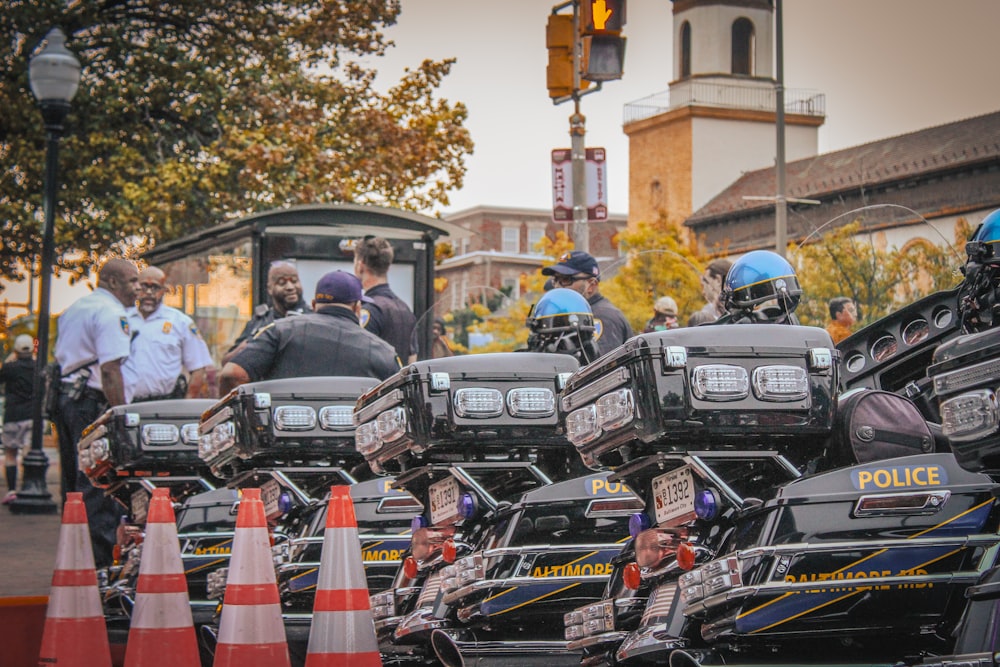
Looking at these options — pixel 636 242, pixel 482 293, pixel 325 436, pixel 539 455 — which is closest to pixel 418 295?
pixel 482 293

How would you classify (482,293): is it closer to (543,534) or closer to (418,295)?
(418,295)

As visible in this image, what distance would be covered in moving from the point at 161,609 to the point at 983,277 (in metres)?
3.55

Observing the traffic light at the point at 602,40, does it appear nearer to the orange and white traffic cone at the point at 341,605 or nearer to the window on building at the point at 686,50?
the orange and white traffic cone at the point at 341,605

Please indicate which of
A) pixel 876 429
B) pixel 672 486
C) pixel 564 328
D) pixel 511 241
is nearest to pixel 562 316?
pixel 564 328

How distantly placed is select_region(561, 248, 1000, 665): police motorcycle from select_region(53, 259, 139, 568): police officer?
575 centimetres

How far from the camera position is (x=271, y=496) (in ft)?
27.1

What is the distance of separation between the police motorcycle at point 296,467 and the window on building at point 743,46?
8024 centimetres

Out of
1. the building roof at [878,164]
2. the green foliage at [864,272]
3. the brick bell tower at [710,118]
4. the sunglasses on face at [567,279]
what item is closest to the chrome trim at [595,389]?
the green foliage at [864,272]

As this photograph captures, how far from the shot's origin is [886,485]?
504 cm

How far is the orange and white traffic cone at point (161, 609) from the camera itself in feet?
21.8

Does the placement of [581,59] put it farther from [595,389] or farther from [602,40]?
[595,389]

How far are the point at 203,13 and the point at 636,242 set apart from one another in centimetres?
2419

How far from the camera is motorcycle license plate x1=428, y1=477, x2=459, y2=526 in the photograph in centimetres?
686

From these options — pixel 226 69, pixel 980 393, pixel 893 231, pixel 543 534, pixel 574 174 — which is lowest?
pixel 543 534
